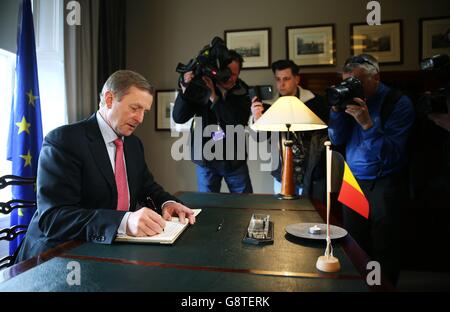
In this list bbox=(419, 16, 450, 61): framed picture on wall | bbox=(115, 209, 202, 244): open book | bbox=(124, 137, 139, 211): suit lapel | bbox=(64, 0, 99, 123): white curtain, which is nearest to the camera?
bbox=(115, 209, 202, 244): open book

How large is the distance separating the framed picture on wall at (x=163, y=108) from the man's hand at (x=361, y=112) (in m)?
2.18

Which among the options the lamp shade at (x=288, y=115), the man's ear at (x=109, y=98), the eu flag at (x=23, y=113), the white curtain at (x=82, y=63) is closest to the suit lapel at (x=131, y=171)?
the man's ear at (x=109, y=98)

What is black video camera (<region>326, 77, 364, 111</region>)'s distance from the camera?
5.94 feet

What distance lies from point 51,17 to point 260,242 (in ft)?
8.18

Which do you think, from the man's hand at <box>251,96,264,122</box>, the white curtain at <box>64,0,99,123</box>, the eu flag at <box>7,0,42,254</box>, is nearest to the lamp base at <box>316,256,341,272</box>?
the man's hand at <box>251,96,264,122</box>

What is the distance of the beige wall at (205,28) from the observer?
3.19 meters

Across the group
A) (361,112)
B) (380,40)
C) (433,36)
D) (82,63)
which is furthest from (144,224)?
(433,36)

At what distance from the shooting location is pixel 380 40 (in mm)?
3215

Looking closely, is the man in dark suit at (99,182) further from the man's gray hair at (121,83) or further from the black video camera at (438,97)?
the black video camera at (438,97)

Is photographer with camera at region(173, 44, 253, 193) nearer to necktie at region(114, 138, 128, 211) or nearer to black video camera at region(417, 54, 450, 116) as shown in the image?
necktie at region(114, 138, 128, 211)

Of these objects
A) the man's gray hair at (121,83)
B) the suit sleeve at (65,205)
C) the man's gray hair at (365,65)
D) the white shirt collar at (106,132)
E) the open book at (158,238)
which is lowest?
the open book at (158,238)

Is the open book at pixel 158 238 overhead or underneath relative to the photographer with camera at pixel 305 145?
underneath

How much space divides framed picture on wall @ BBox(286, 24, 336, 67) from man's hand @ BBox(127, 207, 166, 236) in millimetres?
2717

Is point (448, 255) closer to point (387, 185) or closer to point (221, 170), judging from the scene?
point (387, 185)
